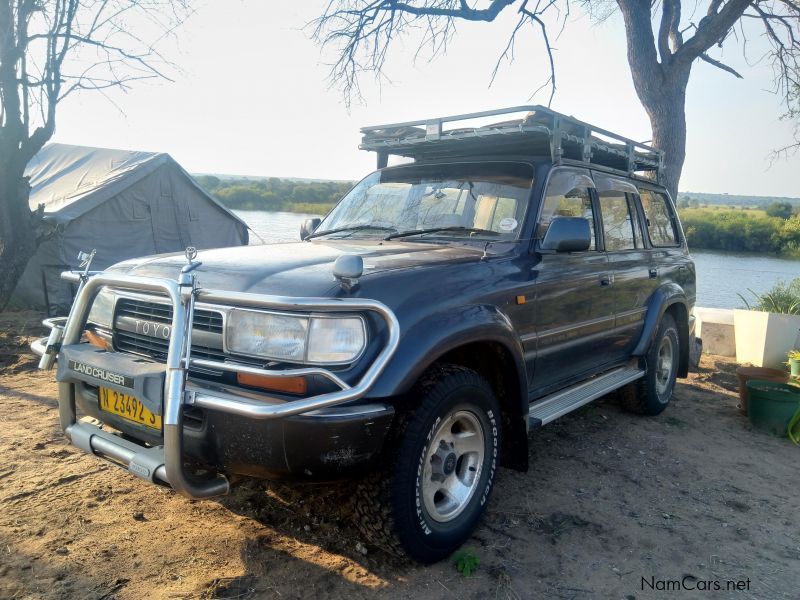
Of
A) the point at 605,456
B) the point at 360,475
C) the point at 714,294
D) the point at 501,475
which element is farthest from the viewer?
the point at 714,294

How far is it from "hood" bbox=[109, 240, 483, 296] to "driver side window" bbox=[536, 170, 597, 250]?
60 centimetres

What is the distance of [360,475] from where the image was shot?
2.51 metres

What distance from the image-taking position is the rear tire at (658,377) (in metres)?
5.22

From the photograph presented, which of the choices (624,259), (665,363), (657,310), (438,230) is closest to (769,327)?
(665,363)

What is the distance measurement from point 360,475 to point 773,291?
Answer: 8.05m

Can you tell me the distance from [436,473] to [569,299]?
1.59m

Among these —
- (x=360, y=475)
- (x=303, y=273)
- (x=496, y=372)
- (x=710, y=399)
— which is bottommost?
(x=710, y=399)

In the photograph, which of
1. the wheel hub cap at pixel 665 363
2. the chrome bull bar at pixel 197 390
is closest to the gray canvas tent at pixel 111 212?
the chrome bull bar at pixel 197 390

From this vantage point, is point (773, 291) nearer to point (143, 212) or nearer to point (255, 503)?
point (255, 503)

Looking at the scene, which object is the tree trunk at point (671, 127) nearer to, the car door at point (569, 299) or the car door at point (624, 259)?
the car door at point (624, 259)

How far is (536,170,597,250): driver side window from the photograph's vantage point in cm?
377

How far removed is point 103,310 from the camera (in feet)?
10.2

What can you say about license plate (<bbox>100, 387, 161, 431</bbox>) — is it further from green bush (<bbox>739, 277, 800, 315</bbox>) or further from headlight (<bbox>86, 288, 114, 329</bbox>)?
green bush (<bbox>739, 277, 800, 315</bbox>)

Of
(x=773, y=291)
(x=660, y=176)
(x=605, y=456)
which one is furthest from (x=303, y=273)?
(x=773, y=291)
